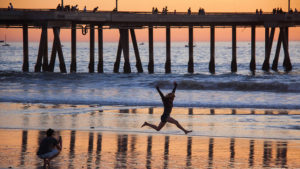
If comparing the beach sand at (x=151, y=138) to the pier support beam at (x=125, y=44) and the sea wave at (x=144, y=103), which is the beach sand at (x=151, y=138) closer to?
the sea wave at (x=144, y=103)

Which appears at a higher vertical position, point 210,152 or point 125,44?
point 125,44

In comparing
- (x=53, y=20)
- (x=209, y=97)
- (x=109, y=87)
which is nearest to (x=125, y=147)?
(x=209, y=97)

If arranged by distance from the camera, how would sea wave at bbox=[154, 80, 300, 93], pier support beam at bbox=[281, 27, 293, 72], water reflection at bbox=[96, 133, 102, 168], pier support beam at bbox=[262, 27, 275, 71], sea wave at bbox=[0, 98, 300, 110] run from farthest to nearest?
1. pier support beam at bbox=[281, 27, 293, 72]
2. pier support beam at bbox=[262, 27, 275, 71]
3. sea wave at bbox=[154, 80, 300, 93]
4. sea wave at bbox=[0, 98, 300, 110]
5. water reflection at bbox=[96, 133, 102, 168]

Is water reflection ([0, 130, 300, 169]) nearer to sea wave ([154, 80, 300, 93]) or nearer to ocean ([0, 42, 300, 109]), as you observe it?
ocean ([0, 42, 300, 109])

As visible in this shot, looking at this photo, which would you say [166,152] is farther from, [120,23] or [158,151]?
[120,23]

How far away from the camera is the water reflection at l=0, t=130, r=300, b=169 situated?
12086mm

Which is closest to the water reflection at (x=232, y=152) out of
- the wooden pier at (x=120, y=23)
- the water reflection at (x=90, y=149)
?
the water reflection at (x=90, y=149)

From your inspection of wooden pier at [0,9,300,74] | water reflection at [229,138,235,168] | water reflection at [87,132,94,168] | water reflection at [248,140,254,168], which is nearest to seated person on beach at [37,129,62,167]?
water reflection at [87,132,94,168]

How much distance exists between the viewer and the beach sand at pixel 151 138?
12242 millimetres

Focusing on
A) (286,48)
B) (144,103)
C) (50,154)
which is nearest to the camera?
(50,154)

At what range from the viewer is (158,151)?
13328 millimetres

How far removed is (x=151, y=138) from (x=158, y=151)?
5.49 feet

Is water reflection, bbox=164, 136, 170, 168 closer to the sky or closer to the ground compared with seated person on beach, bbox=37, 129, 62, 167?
closer to the ground

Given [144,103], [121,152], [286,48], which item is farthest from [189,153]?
[286,48]
